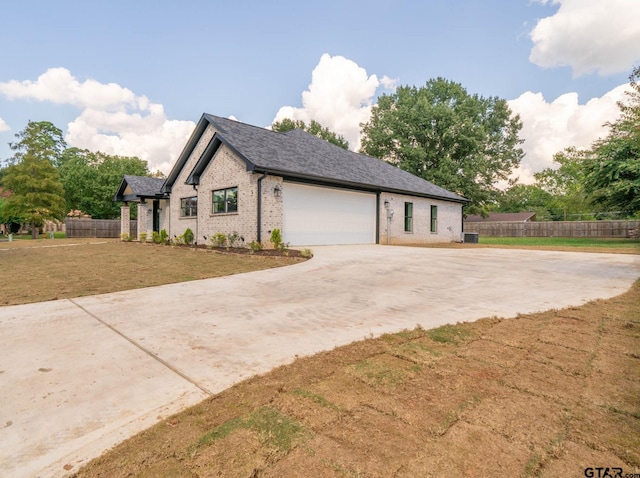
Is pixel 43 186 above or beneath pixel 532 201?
beneath

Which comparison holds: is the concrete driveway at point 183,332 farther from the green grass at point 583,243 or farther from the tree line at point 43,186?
the tree line at point 43,186

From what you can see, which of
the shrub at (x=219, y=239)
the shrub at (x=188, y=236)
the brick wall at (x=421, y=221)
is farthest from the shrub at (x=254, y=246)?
the brick wall at (x=421, y=221)

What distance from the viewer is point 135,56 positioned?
15.5 meters

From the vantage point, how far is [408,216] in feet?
65.5

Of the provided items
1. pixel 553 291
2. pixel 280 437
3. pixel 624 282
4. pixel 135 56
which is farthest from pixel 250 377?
pixel 135 56

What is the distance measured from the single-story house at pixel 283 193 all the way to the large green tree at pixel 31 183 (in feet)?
41.1

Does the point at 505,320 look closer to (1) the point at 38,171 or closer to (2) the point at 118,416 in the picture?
(2) the point at 118,416

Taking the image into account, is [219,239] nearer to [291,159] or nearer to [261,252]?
[261,252]

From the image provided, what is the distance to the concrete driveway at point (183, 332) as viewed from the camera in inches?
77.3

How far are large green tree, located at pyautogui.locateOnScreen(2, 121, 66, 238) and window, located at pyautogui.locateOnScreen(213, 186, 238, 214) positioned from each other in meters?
22.0

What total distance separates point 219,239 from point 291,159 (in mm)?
4893

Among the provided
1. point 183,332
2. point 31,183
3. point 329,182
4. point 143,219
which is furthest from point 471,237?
point 31,183

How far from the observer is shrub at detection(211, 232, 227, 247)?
529 inches

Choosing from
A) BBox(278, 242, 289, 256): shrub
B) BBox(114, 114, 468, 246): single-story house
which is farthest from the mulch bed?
BBox(114, 114, 468, 246): single-story house
